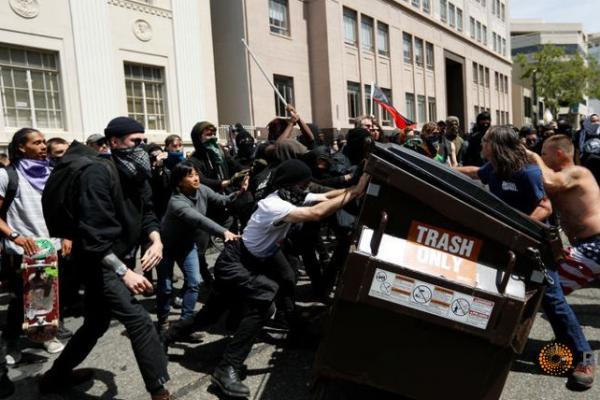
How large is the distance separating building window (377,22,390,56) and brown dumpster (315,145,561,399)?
26654 mm

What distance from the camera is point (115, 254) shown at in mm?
3295

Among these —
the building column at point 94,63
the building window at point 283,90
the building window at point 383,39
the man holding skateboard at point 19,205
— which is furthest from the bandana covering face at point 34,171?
the building window at point 383,39

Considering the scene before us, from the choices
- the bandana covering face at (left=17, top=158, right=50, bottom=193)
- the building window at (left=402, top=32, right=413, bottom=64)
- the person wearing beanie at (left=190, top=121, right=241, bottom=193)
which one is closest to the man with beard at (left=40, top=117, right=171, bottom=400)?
the bandana covering face at (left=17, top=158, right=50, bottom=193)

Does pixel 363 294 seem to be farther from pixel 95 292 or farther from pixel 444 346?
pixel 95 292

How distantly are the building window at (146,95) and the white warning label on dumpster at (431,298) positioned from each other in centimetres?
1300

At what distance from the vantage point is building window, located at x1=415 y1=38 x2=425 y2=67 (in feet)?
105

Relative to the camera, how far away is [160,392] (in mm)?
3092

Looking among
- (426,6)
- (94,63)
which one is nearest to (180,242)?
(94,63)

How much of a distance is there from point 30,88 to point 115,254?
35.6 ft

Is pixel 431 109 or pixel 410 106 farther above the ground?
pixel 410 106

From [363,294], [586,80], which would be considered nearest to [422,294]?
[363,294]

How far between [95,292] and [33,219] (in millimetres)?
1566

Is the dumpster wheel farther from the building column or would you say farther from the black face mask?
the building column

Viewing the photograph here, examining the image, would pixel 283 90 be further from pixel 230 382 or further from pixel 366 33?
pixel 230 382
